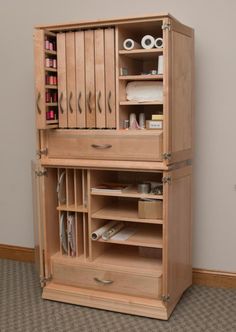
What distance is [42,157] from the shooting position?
2.61m

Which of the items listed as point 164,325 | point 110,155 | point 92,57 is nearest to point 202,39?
point 92,57

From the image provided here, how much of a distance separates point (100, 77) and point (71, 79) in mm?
183

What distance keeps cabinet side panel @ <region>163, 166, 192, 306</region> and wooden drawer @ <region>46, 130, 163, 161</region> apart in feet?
0.61

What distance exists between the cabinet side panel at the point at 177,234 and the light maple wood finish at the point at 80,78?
0.62 meters

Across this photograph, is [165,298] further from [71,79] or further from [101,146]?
[71,79]

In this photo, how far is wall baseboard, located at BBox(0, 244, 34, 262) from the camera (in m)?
3.37

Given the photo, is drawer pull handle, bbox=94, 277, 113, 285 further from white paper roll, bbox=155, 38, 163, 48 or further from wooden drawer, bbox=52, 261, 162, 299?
white paper roll, bbox=155, 38, 163, 48

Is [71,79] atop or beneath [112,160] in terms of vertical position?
atop

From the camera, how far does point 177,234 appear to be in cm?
253

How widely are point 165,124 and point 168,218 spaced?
0.52 meters

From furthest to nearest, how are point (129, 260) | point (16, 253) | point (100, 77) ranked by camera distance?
1. point (16, 253)
2. point (129, 260)
3. point (100, 77)

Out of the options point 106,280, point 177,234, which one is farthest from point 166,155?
point 106,280

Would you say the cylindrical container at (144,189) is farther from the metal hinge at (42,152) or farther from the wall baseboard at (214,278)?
the wall baseboard at (214,278)

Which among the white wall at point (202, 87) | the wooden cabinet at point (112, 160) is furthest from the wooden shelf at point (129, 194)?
the white wall at point (202, 87)
